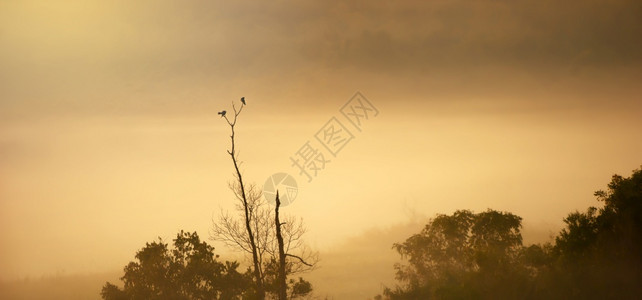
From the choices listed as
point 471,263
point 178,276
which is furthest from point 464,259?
point 178,276

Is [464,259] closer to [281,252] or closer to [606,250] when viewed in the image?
[606,250]

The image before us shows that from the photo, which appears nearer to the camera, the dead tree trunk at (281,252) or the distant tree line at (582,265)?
the dead tree trunk at (281,252)

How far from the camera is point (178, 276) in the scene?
43469 millimetres

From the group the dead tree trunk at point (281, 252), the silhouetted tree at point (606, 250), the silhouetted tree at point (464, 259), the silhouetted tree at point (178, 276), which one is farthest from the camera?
the silhouetted tree at point (178, 276)

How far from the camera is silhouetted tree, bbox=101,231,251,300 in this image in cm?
4341

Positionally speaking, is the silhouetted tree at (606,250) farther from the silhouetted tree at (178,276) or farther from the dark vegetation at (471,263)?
the silhouetted tree at (178,276)

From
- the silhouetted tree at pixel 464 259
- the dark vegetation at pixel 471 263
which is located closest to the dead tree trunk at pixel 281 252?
the dark vegetation at pixel 471 263

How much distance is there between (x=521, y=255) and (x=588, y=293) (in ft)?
56.5

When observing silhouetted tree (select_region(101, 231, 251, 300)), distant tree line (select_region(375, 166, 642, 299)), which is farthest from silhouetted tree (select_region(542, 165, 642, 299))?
silhouetted tree (select_region(101, 231, 251, 300))

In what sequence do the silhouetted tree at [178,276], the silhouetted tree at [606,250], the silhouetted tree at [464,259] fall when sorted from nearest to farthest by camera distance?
1. the silhouetted tree at [606,250]
2. the silhouetted tree at [464,259]
3. the silhouetted tree at [178,276]

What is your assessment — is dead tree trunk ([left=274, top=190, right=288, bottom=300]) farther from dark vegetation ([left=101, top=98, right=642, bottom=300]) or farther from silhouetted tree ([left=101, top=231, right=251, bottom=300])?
silhouetted tree ([left=101, top=231, right=251, bottom=300])

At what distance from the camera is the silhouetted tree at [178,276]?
142 feet

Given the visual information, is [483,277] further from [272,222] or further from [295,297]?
[272,222]

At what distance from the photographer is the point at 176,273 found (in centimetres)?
4362
